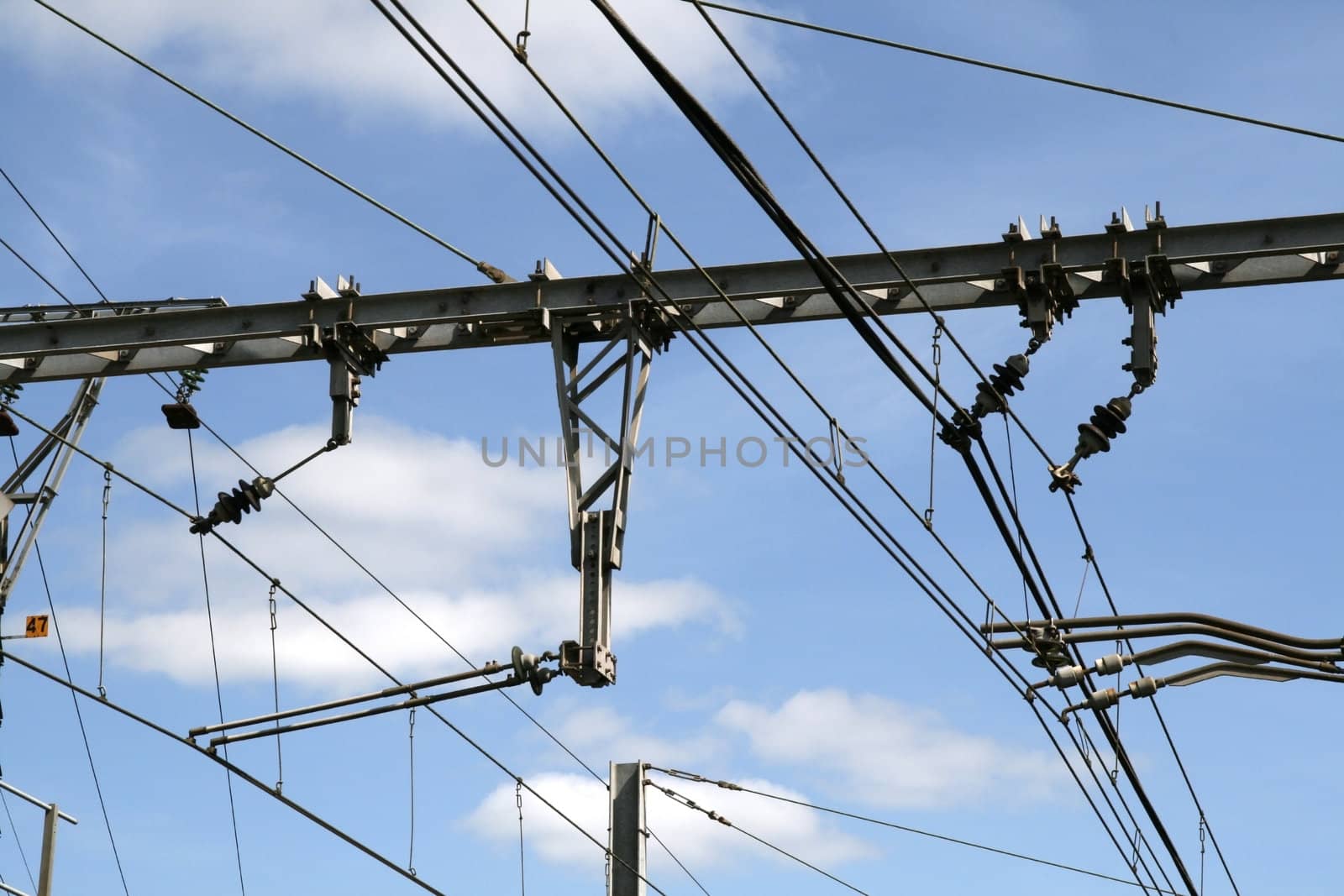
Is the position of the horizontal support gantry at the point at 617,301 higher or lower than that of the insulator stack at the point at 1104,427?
higher

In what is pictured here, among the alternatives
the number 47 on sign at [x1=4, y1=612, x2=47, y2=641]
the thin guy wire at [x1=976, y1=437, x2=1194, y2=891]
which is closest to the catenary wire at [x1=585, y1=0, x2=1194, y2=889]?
the thin guy wire at [x1=976, y1=437, x2=1194, y2=891]

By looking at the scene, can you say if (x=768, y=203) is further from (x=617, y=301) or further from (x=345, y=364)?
(x=345, y=364)

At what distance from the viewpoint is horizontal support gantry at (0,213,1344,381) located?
492 inches

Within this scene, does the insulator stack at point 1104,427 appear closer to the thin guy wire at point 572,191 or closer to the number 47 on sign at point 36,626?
the thin guy wire at point 572,191

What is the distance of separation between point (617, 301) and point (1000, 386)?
267cm

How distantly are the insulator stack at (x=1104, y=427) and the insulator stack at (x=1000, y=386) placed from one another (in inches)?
20.2

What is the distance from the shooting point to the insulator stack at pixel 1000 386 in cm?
1247

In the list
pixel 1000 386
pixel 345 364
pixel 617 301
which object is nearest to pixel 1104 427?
pixel 1000 386

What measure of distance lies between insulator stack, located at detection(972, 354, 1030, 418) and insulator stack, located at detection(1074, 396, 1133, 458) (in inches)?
20.2

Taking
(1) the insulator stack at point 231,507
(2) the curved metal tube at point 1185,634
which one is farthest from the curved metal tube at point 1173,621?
(1) the insulator stack at point 231,507

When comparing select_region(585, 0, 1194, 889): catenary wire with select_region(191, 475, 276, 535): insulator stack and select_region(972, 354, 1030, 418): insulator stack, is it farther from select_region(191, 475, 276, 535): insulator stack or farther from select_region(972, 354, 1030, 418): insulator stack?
select_region(191, 475, 276, 535): insulator stack

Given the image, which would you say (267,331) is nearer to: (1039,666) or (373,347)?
(373,347)

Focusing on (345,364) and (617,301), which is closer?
(617,301)

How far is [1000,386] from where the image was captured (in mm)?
12516
